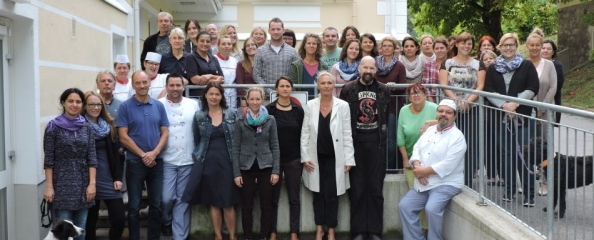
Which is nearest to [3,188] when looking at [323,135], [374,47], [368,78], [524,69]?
[323,135]

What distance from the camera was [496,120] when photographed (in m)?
6.14

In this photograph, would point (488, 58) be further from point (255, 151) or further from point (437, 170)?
point (255, 151)

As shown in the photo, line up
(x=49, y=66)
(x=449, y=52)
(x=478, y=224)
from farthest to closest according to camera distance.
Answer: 1. (x=449, y=52)
2. (x=49, y=66)
3. (x=478, y=224)

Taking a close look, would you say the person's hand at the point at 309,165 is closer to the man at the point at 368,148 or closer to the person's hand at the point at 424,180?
the man at the point at 368,148

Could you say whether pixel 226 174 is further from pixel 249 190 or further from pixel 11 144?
pixel 11 144

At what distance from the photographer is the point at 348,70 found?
7719 mm

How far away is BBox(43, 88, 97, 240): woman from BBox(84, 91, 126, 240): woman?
228 millimetres

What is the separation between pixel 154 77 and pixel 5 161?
189 centimetres

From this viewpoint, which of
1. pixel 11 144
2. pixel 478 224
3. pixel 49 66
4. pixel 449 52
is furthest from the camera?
pixel 449 52

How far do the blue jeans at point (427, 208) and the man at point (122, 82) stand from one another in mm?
3243

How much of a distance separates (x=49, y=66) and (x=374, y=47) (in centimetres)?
370

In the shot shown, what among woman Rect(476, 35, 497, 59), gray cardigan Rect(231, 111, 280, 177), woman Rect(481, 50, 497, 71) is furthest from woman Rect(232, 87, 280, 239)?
woman Rect(476, 35, 497, 59)

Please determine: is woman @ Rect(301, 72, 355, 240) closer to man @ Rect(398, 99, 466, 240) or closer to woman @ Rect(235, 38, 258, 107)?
man @ Rect(398, 99, 466, 240)

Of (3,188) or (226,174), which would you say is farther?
(226,174)
